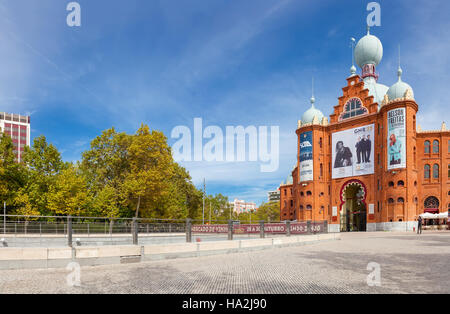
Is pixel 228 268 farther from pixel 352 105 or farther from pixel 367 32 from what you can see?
pixel 367 32

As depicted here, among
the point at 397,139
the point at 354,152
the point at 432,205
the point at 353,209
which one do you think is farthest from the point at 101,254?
the point at 353,209

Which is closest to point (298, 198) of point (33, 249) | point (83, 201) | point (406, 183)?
point (406, 183)

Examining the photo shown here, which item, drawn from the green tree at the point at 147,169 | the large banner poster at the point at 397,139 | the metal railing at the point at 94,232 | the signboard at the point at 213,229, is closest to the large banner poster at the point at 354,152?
the large banner poster at the point at 397,139

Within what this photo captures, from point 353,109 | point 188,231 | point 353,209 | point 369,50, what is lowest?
point 353,209

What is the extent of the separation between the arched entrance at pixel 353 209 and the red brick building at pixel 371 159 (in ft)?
0.56

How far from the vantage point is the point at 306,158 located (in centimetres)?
5975

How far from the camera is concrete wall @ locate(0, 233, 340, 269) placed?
10531 mm

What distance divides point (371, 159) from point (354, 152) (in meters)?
3.35

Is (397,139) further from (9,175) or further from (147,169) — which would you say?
(9,175)

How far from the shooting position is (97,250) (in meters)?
11.5

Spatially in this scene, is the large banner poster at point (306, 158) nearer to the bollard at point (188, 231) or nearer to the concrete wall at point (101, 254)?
the concrete wall at point (101, 254)

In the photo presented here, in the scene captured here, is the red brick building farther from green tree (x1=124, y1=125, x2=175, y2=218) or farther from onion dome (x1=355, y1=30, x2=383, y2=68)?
green tree (x1=124, y1=125, x2=175, y2=218)

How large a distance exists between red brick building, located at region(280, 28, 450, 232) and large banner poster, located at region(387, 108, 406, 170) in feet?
0.42

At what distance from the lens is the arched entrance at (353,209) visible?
57.6 m
